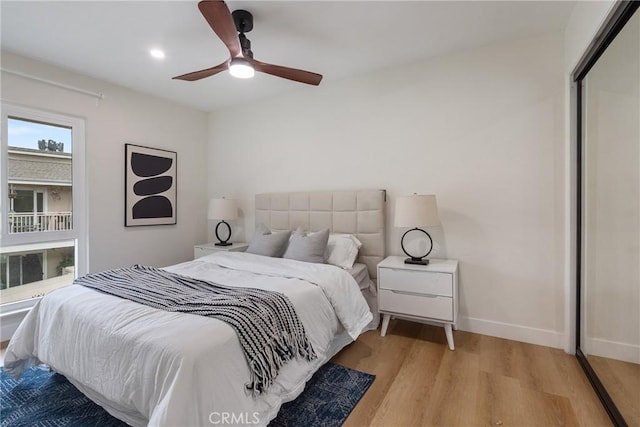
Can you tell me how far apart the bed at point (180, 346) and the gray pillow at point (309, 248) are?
0.21 metres

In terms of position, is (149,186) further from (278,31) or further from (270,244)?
(278,31)

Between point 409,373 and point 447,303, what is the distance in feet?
2.14

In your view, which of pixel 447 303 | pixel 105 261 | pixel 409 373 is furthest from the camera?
pixel 105 261

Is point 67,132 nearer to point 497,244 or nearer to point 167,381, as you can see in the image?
point 167,381

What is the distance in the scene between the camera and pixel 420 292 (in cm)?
252

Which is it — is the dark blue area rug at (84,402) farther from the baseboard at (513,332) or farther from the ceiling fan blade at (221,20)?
the ceiling fan blade at (221,20)

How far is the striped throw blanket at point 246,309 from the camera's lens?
1480 millimetres

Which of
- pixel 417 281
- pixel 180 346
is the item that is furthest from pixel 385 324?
pixel 180 346

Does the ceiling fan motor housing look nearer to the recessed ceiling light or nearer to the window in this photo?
the recessed ceiling light

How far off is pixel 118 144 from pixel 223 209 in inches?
55.2

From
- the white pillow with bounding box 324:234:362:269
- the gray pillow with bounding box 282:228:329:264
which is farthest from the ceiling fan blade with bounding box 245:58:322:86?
the white pillow with bounding box 324:234:362:269

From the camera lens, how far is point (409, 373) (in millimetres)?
2127

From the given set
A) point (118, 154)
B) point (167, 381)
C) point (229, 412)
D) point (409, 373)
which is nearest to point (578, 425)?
point (409, 373)

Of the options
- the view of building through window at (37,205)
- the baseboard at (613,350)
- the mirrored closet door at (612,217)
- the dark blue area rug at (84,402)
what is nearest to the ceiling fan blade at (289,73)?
the mirrored closet door at (612,217)
